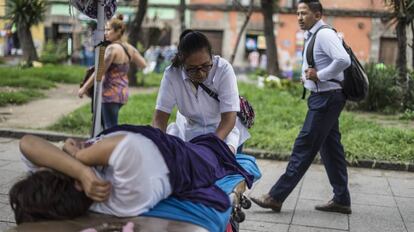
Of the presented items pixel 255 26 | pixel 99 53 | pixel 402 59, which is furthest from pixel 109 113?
pixel 255 26

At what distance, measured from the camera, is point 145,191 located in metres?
2.39

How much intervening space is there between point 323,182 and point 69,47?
2114 centimetres

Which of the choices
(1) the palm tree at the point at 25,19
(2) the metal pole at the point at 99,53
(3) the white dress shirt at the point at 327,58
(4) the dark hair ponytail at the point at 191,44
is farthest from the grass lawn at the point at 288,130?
(1) the palm tree at the point at 25,19

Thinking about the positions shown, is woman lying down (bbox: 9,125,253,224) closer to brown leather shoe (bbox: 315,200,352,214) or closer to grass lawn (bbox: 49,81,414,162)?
brown leather shoe (bbox: 315,200,352,214)

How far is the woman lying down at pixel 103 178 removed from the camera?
234 centimetres

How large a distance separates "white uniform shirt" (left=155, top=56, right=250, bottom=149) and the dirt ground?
5731mm

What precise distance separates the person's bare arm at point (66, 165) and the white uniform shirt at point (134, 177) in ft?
0.20

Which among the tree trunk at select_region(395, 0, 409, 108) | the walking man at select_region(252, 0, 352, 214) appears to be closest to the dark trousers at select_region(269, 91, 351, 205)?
the walking man at select_region(252, 0, 352, 214)

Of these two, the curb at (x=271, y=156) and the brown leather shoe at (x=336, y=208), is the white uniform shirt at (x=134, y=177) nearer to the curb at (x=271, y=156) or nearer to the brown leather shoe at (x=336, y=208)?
the brown leather shoe at (x=336, y=208)

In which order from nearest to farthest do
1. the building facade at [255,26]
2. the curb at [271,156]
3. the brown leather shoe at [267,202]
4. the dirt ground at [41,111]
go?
the brown leather shoe at [267,202]
the curb at [271,156]
the dirt ground at [41,111]
the building facade at [255,26]

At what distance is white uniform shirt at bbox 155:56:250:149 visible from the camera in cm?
352

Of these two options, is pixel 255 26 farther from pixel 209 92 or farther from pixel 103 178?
pixel 103 178

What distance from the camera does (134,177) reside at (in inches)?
92.6

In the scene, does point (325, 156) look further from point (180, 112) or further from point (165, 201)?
point (165, 201)
